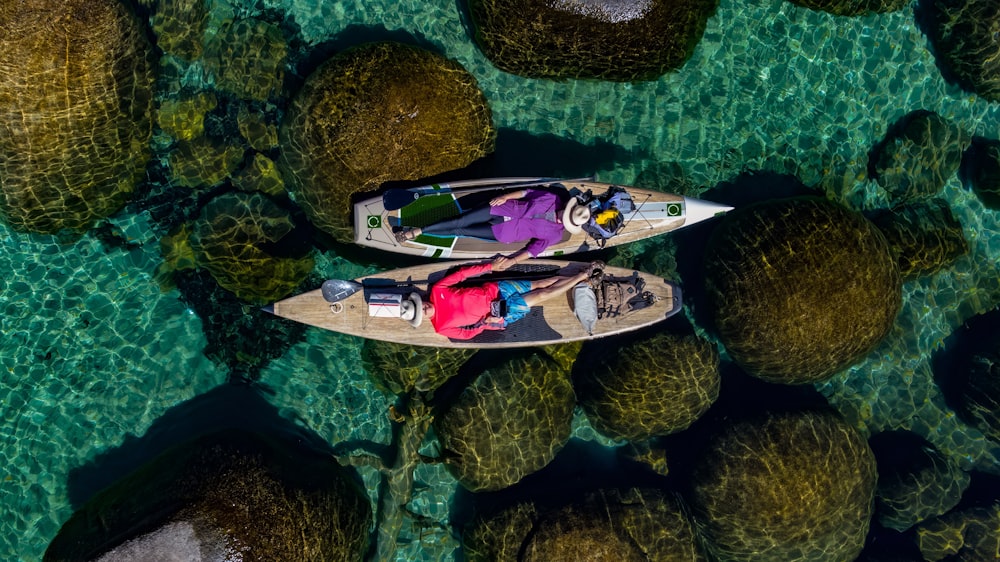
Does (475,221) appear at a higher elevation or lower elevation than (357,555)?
higher

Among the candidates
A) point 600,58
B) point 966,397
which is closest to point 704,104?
point 600,58

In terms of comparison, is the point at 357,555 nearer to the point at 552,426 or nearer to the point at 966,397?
the point at 552,426

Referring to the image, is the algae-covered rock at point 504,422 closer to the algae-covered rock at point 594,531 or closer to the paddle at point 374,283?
the algae-covered rock at point 594,531

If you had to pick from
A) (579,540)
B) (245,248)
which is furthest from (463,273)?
(579,540)

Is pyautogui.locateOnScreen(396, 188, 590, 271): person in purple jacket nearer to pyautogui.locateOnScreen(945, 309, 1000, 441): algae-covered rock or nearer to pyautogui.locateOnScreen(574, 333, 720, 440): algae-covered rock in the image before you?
pyautogui.locateOnScreen(574, 333, 720, 440): algae-covered rock

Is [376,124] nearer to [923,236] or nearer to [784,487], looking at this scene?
[784,487]

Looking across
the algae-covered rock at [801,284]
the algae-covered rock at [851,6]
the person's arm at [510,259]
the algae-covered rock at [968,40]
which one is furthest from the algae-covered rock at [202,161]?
the algae-covered rock at [968,40]
